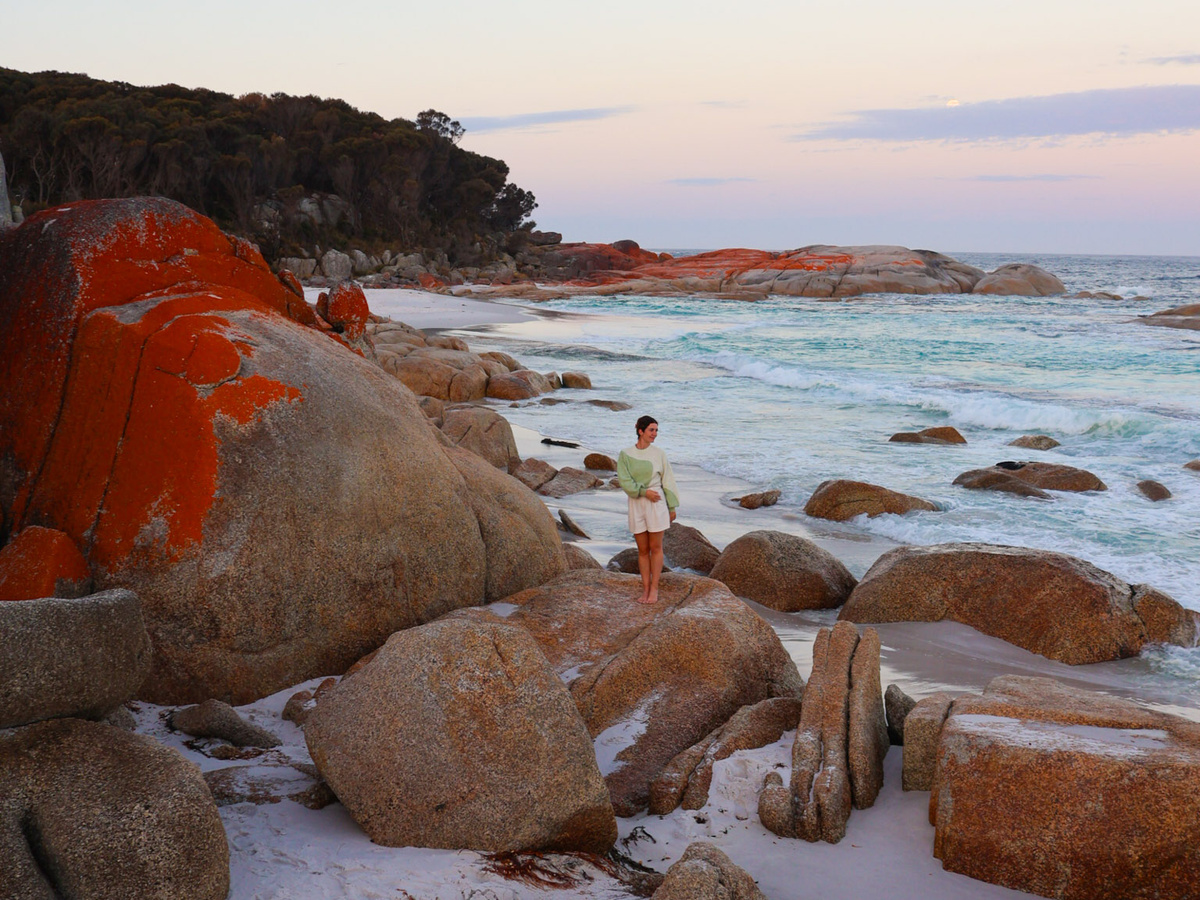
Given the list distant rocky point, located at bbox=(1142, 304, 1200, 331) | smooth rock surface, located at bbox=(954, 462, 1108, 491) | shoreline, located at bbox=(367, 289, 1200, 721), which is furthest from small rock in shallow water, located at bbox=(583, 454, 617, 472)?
distant rocky point, located at bbox=(1142, 304, 1200, 331)

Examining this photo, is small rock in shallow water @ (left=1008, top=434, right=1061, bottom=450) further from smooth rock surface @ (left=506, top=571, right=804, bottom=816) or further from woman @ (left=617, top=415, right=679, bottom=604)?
smooth rock surface @ (left=506, top=571, right=804, bottom=816)

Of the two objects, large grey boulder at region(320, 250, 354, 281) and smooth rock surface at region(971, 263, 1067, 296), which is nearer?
large grey boulder at region(320, 250, 354, 281)

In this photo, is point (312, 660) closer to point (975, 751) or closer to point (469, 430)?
point (975, 751)

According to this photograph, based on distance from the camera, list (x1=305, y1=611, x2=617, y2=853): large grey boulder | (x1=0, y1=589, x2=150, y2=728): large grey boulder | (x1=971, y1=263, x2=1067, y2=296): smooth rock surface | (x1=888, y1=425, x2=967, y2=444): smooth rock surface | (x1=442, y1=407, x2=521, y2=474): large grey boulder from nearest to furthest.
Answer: (x1=0, y1=589, x2=150, y2=728): large grey boulder, (x1=305, y1=611, x2=617, y2=853): large grey boulder, (x1=442, y1=407, x2=521, y2=474): large grey boulder, (x1=888, y1=425, x2=967, y2=444): smooth rock surface, (x1=971, y1=263, x2=1067, y2=296): smooth rock surface

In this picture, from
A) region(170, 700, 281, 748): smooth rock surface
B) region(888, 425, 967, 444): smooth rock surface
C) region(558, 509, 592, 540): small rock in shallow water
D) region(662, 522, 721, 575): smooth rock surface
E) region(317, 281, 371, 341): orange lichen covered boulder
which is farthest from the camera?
region(888, 425, 967, 444): smooth rock surface

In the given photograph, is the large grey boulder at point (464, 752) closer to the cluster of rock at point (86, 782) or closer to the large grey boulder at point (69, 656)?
the cluster of rock at point (86, 782)

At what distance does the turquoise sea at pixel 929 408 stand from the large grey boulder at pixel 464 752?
6886 millimetres

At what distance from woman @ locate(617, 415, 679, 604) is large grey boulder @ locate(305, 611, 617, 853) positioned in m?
3.01

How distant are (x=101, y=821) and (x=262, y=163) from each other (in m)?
61.9

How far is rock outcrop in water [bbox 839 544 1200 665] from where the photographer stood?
7.40m

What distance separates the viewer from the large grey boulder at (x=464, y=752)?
13.3ft

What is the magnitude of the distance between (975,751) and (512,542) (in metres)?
3.77

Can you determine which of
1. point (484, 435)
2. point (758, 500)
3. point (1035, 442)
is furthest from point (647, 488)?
point (1035, 442)

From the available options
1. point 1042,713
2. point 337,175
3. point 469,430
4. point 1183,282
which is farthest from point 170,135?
point 1183,282
